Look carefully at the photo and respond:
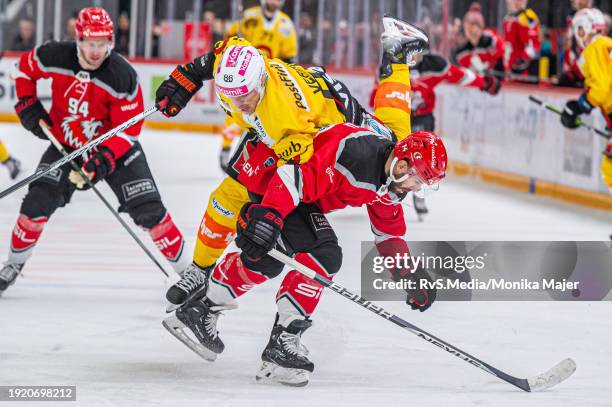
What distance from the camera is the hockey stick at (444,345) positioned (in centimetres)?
373

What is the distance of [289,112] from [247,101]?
0.15m

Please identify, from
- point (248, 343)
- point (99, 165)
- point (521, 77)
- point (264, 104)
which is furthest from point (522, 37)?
point (264, 104)

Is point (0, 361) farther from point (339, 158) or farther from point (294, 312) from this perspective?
point (339, 158)

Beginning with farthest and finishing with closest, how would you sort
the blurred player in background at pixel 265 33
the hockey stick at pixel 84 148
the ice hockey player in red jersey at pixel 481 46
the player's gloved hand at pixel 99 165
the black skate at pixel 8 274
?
the ice hockey player in red jersey at pixel 481 46 < the blurred player in background at pixel 265 33 < the black skate at pixel 8 274 < the player's gloved hand at pixel 99 165 < the hockey stick at pixel 84 148

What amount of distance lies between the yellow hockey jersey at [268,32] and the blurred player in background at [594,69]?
312 centimetres

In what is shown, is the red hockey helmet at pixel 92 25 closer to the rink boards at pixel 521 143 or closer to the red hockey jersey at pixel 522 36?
the rink boards at pixel 521 143

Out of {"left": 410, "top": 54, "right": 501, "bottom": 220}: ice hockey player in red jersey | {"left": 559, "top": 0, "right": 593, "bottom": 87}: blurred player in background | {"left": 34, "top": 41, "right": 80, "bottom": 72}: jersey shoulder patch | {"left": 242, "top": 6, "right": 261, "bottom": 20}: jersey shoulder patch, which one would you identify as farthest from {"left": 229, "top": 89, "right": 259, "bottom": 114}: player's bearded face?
{"left": 242, "top": 6, "right": 261, "bottom": 20}: jersey shoulder patch

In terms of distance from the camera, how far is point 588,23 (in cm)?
705

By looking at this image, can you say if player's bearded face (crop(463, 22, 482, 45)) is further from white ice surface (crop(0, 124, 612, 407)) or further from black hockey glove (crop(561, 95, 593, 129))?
white ice surface (crop(0, 124, 612, 407))

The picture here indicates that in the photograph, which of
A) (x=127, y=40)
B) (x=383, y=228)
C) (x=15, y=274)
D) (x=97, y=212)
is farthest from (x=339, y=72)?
(x=383, y=228)

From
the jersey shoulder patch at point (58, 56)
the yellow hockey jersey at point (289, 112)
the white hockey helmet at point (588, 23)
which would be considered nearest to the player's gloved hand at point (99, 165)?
the jersey shoulder patch at point (58, 56)

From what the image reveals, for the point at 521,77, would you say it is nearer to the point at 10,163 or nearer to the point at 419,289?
the point at 10,163

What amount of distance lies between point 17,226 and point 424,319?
180 cm

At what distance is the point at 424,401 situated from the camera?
3699 millimetres
